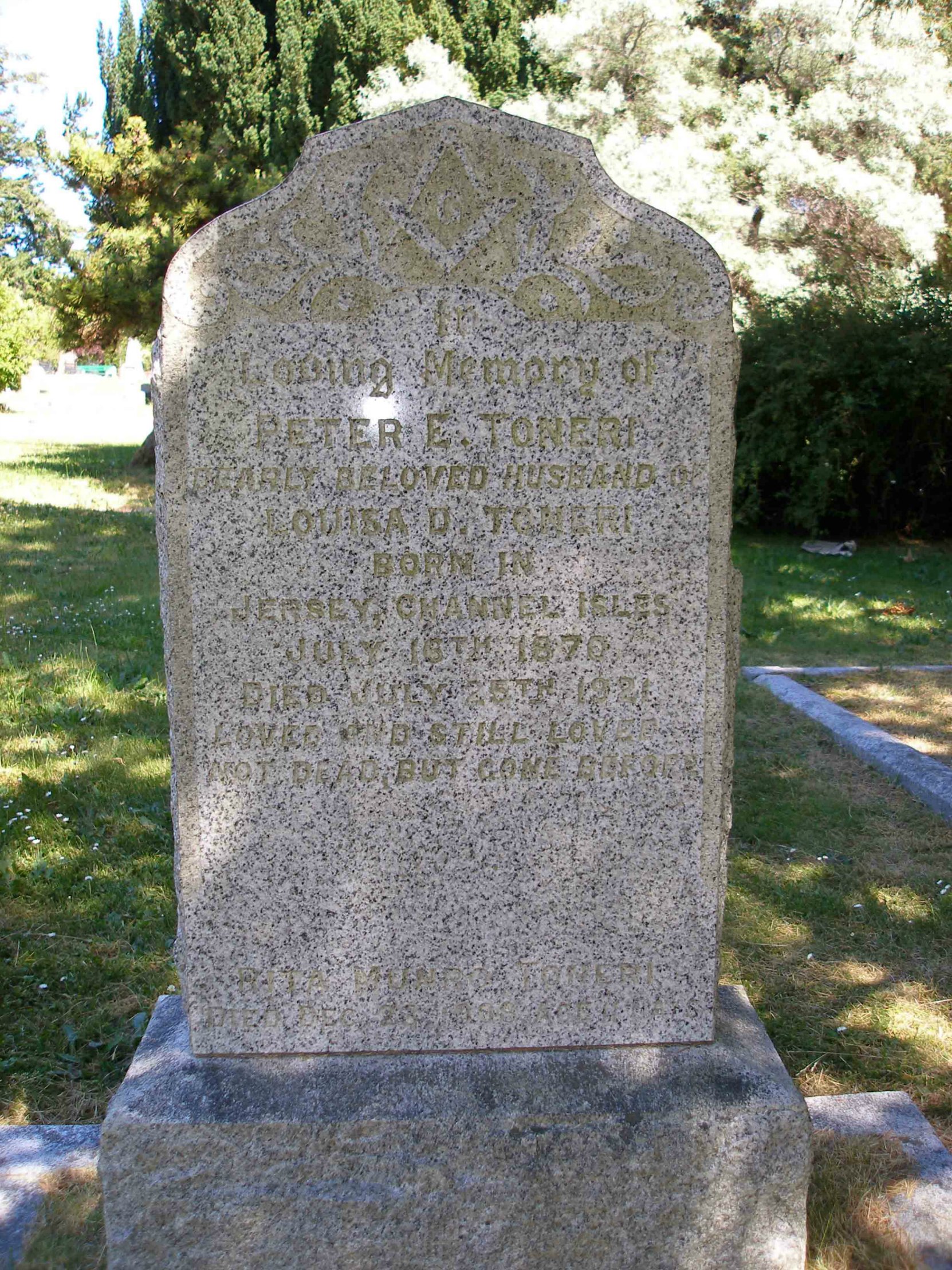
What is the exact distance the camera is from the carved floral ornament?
1956 mm

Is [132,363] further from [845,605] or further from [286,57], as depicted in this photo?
[845,605]

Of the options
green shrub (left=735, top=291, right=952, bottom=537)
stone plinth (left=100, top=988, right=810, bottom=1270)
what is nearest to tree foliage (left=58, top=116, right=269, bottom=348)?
green shrub (left=735, top=291, right=952, bottom=537)

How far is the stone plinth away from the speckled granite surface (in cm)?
Answer: 16

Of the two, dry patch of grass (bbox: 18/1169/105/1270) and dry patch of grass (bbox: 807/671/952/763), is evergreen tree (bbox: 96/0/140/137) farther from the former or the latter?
dry patch of grass (bbox: 18/1169/105/1270)

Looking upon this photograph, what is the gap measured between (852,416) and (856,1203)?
9.86 meters

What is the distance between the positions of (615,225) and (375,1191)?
1865mm

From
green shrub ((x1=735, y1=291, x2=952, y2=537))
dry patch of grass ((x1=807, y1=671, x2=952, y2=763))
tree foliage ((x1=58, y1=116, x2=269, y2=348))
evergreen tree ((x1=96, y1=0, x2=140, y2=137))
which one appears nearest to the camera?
dry patch of grass ((x1=807, y1=671, x2=952, y2=763))

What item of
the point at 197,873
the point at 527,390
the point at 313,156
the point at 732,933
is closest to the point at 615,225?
the point at 527,390

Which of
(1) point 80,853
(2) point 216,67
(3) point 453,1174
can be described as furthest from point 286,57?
(3) point 453,1174

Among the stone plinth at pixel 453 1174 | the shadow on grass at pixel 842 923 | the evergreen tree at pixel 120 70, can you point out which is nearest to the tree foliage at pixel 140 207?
the evergreen tree at pixel 120 70

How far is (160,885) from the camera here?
3.61 m

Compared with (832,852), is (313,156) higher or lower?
higher

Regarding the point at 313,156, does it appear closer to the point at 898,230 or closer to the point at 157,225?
the point at 898,230

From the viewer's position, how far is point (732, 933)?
3498mm
